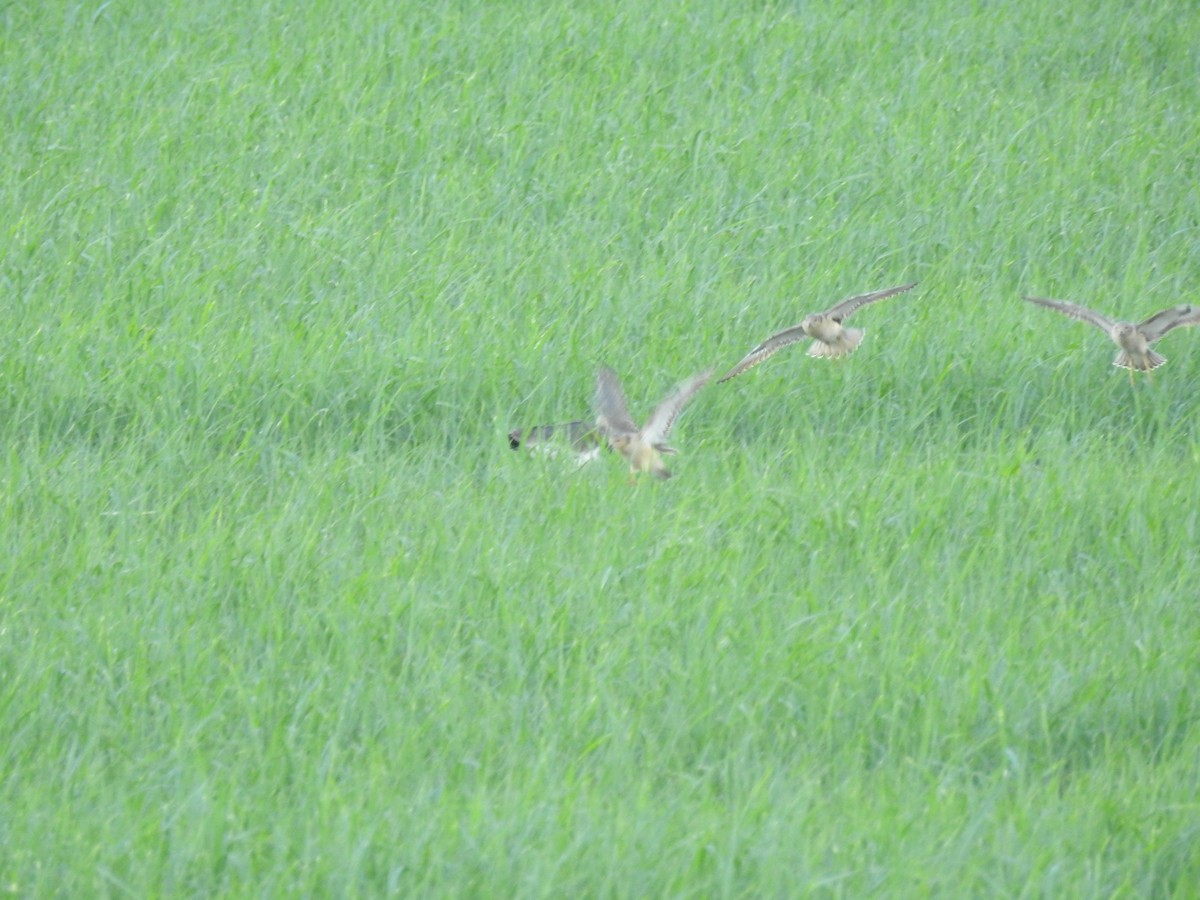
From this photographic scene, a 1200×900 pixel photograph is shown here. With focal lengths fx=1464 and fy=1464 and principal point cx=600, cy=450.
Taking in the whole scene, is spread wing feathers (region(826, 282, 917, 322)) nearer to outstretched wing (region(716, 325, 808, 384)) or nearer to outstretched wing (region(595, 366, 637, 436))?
outstretched wing (region(716, 325, 808, 384))

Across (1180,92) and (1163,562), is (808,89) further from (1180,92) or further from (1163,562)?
(1163,562)

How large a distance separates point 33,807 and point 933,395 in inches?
147

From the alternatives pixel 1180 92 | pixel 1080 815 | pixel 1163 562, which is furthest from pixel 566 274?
pixel 1180 92

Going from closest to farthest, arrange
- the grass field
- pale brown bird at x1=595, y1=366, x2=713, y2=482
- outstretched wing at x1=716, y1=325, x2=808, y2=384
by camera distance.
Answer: the grass field
pale brown bird at x1=595, y1=366, x2=713, y2=482
outstretched wing at x1=716, y1=325, x2=808, y2=384

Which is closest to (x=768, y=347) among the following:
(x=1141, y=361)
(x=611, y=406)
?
(x=611, y=406)

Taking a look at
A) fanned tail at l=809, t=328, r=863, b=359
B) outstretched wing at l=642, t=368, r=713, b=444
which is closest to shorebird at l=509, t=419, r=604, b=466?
outstretched wing at l=642, t=368, r=713, b=444

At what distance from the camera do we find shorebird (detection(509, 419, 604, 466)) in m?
5.20

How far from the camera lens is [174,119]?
7625 mm

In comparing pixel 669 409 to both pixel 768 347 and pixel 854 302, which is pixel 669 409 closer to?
pixel 768 347

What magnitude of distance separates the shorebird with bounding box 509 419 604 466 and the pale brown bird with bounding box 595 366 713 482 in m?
0.05

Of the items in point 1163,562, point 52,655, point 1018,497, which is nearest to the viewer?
point 52,655

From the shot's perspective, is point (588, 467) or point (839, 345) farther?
point (839, 345)

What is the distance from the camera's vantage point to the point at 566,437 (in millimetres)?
5250

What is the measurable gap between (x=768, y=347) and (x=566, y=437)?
101cm
